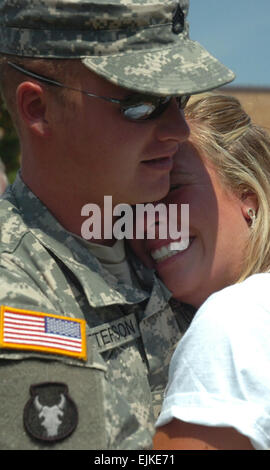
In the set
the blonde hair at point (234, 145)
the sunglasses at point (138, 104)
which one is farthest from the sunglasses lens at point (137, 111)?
the blonde hair at point (234, 145)

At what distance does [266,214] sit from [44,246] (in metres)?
0.89

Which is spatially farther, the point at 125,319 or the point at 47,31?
the point at 125,319

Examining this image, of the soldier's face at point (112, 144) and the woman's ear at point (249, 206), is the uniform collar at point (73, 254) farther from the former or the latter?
the woman's ear at point (249, 206)

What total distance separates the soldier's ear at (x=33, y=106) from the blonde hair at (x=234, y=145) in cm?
69

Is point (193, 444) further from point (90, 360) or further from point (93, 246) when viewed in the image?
point (93, 246)

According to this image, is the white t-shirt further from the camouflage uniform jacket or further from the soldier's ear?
the soldier's ear

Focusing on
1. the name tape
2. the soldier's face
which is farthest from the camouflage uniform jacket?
the soldier's face

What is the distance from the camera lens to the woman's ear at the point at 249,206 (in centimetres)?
277

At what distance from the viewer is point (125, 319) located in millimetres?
2477

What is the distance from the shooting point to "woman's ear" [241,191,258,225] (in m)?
2.77

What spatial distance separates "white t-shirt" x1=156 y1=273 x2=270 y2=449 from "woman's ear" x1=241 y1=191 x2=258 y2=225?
3.12 feet

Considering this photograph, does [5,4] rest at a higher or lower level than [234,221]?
higher

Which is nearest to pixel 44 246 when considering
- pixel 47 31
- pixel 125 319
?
pixel 125 319
